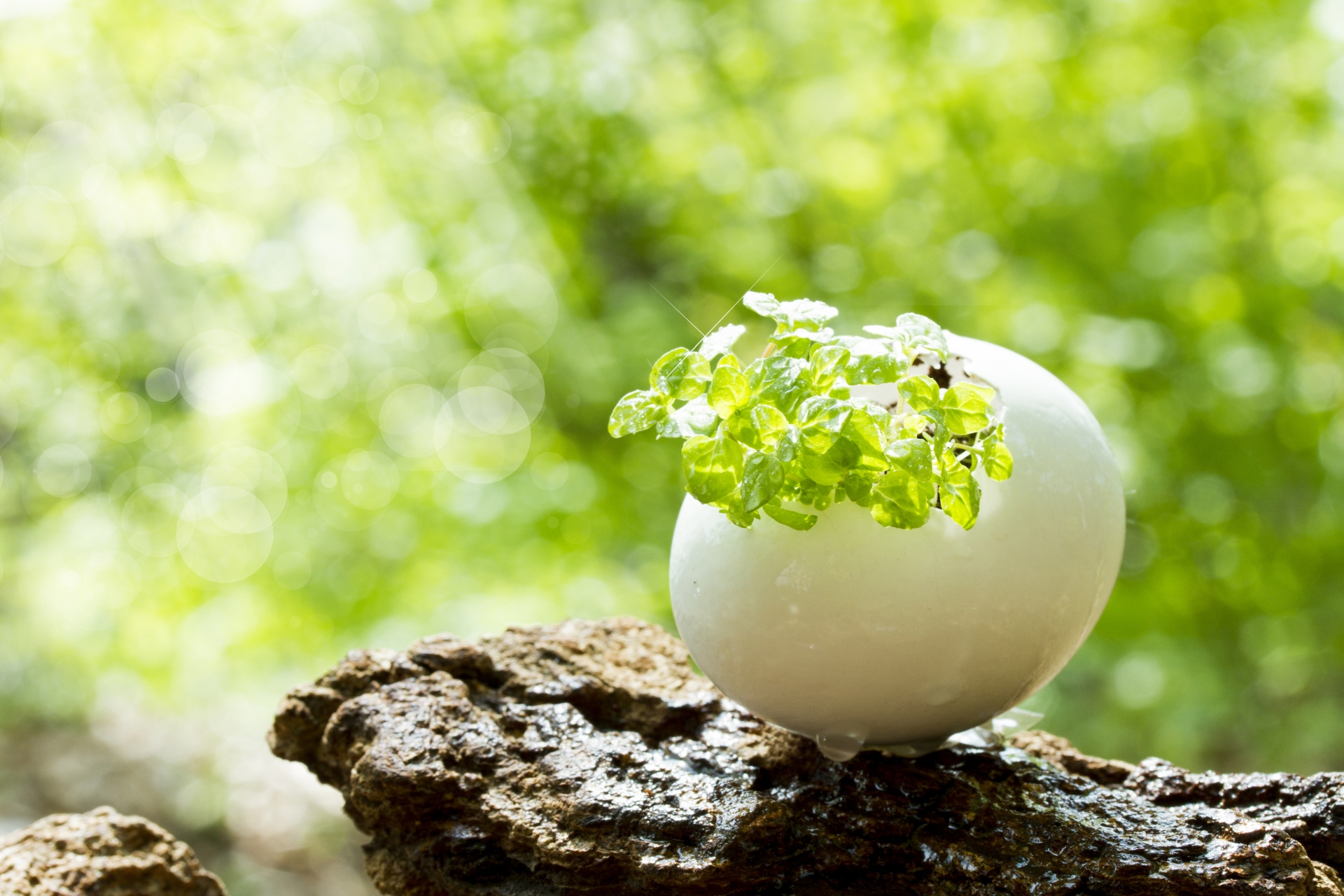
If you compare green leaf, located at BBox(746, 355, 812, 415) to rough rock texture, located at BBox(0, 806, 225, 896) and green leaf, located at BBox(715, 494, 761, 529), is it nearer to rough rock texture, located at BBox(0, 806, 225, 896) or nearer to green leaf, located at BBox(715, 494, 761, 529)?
green leaf, located at BBox(715, 494, 761, 529)

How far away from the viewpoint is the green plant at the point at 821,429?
2.32 feet

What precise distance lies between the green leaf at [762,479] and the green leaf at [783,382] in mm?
39

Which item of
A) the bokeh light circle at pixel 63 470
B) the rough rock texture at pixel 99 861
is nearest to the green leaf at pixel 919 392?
the rough rock texture at pixel 99 861

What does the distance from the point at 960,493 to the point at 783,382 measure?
0.13 m

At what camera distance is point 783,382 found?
2.39ft

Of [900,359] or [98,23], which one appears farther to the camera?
[98,23]

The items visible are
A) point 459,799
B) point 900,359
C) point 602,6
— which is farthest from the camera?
point 602,6

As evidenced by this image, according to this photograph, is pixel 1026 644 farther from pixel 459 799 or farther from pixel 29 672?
pixel 29 672

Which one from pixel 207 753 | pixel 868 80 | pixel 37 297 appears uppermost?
pixel 868 80

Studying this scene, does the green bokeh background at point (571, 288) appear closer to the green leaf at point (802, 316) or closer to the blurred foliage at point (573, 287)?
the blurred foliage at point (573, 287)

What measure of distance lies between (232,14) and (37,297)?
0.73 meters

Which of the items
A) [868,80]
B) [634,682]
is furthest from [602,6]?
[634,682]

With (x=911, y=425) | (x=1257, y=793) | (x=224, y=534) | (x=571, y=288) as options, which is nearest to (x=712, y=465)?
(x=911, y=425)

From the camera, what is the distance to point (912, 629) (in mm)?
746
